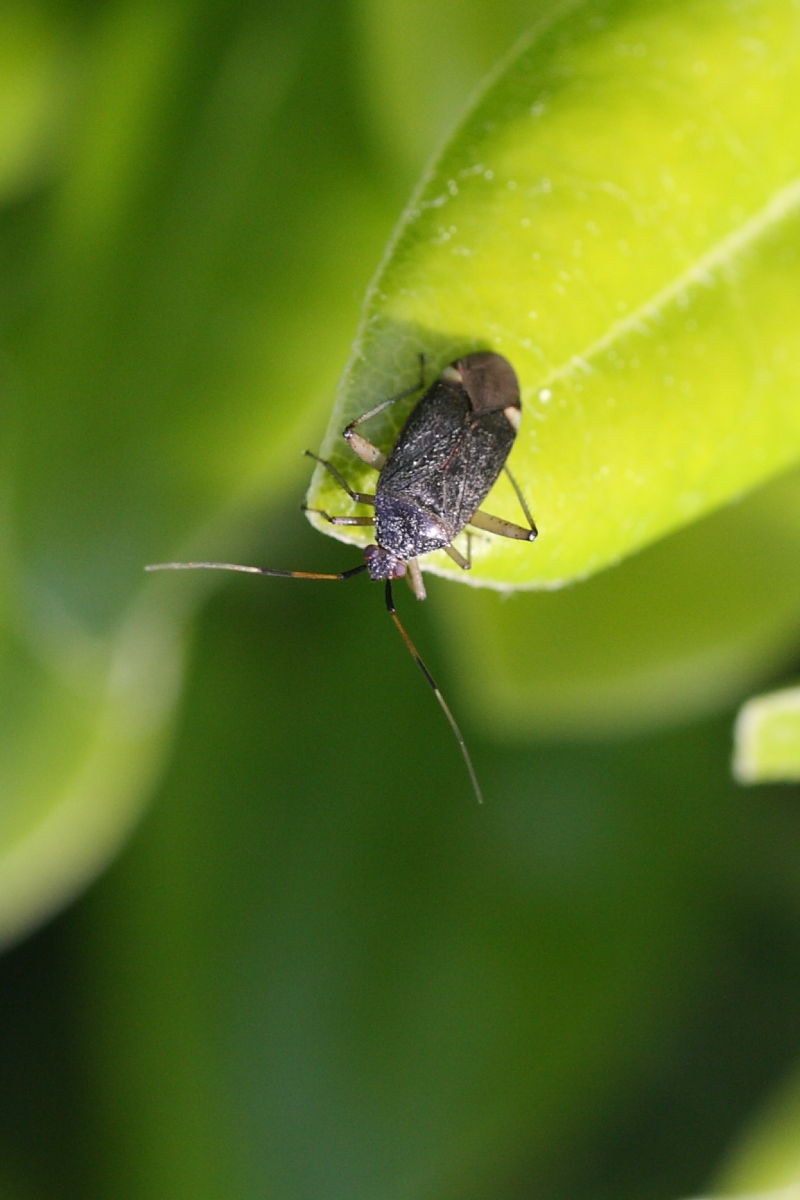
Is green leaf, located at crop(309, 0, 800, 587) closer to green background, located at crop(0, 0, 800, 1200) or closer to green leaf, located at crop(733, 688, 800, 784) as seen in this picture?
green leaf, located at crop(733, 688, 800, 784)

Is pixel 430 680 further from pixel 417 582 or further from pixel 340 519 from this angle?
pixel 340 519

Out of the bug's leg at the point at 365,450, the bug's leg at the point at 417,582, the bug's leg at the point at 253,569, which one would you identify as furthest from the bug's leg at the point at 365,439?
the bug's leg at the point at 417,582

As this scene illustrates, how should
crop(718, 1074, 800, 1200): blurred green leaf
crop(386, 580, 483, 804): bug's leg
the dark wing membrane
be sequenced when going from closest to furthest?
the dark wing membrane < crop(718, 1074, 800, 1200): blurred green leaf < crop(386, 580, 483, 804): bug's leg

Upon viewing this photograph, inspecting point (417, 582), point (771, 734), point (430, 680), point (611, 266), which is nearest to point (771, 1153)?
point (771, 734)

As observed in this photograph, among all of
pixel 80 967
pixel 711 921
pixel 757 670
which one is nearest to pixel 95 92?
pixel 757 670

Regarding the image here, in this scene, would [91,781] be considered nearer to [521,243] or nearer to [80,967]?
[80,967]

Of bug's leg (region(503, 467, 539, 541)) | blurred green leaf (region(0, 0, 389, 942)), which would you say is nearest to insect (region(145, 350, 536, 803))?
bug's leg (region(503, 467, 539, 541))

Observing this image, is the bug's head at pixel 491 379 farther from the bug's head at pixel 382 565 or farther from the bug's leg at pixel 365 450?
the bug's head at pixel 382 565
